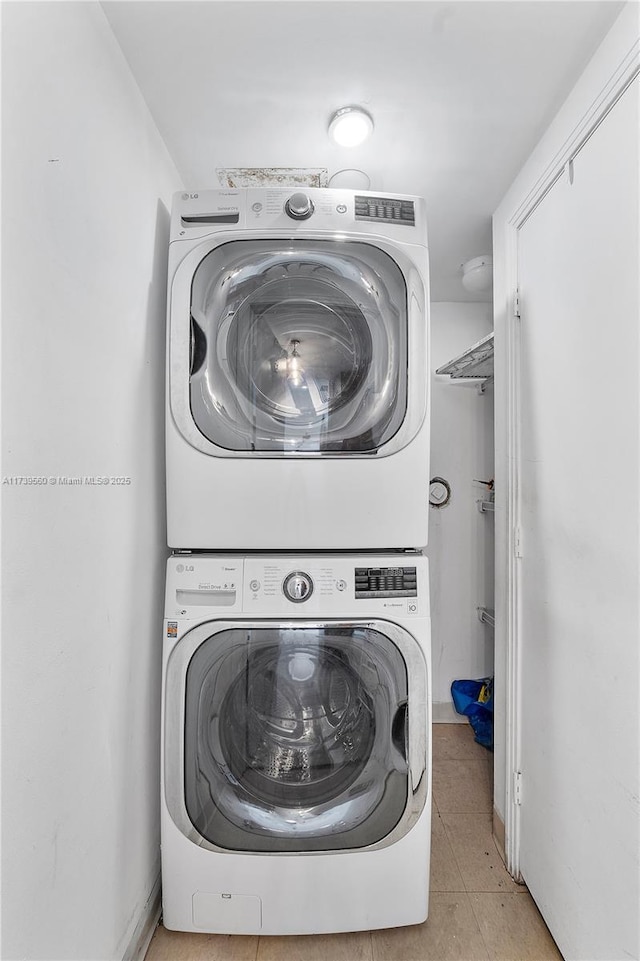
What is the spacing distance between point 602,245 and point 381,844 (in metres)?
1.69

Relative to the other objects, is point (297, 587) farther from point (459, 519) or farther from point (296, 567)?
point (459, 519)

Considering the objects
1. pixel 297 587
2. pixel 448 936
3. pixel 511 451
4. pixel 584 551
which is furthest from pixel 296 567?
pixel 448 936

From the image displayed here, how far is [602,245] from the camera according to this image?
115 cm

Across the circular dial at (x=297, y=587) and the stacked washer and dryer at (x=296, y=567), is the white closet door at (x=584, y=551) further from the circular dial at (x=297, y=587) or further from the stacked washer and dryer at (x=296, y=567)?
the circular dial at (x=297, y=587)

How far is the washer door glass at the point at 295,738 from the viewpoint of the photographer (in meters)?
1.34

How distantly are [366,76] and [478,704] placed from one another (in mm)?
2665

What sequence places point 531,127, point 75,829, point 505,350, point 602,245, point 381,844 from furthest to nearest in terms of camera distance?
point 505,350 < point 531,127 < point 381,844 < point 602,245 < point 75,829

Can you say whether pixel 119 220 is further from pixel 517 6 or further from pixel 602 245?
pixel 602 245

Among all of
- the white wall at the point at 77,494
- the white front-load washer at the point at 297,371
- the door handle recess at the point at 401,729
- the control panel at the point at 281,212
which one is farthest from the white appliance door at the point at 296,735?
the control panel at the point at 281,212

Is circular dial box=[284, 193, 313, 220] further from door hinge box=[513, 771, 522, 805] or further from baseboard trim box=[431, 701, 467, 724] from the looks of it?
baseboard trim box=[431, 701, 467, 724]

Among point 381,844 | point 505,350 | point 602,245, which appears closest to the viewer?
point 602,245

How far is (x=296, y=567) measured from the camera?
1375mm

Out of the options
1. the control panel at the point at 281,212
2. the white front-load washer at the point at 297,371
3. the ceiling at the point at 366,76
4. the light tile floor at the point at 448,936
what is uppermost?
the ceiling at the point at 366,76

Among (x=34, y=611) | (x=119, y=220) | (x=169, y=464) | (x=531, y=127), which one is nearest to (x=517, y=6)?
(x=531, y=127)
